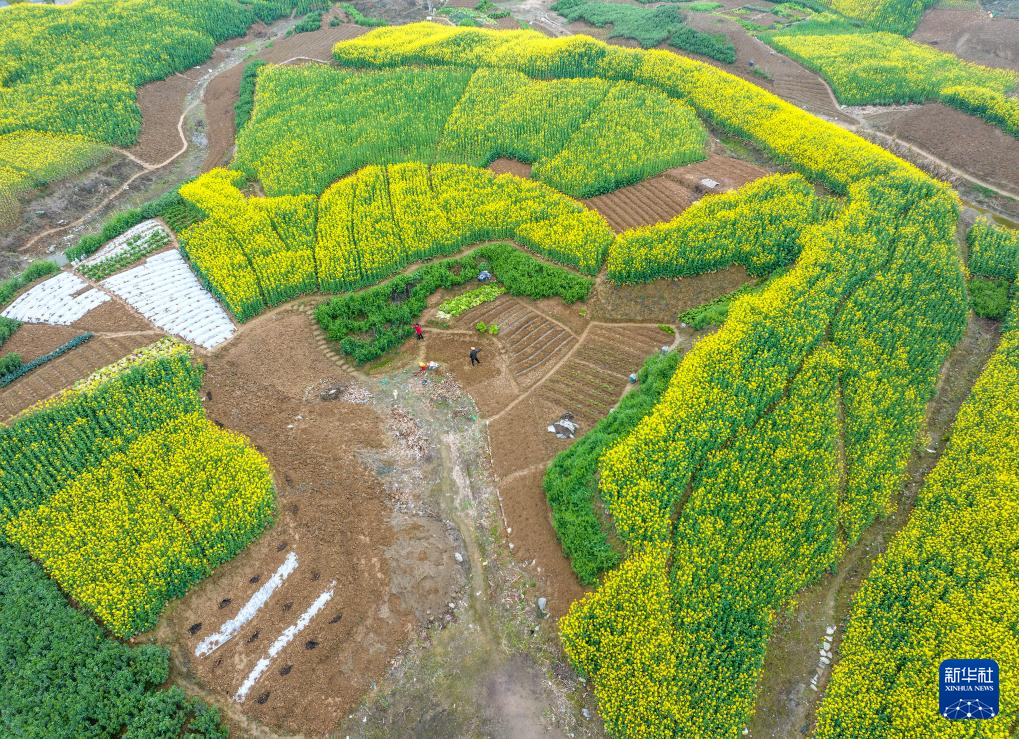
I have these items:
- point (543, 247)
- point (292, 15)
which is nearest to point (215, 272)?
point (543, 247)

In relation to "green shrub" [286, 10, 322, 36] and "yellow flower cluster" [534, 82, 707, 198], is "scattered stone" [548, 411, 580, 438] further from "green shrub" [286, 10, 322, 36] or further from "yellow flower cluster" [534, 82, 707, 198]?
"green shrub" [286, 10, 322, 36]

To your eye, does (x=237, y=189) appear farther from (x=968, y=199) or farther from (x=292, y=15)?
Answer: (x=968, y=199)

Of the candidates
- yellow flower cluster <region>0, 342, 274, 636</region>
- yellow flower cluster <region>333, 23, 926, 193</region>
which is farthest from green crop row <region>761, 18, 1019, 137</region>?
yellow flower cluster <region>0, 342, 274, 636</region>

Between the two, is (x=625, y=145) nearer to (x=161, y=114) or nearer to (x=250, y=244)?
(x=250, y=244)

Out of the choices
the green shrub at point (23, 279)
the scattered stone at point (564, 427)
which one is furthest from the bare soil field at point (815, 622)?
the green shrub at point (23, 279)

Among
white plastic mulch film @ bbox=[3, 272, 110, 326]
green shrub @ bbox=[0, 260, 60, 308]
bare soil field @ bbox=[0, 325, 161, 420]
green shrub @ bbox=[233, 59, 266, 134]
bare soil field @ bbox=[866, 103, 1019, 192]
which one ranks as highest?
green shrub @ bbox=[233, 59, 266, 134]

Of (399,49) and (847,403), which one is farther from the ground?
(399,49)

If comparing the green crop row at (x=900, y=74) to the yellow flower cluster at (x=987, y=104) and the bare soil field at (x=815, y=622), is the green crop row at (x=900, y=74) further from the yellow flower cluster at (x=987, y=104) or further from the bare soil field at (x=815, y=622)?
the bare soil field at (x=815, y=622)
